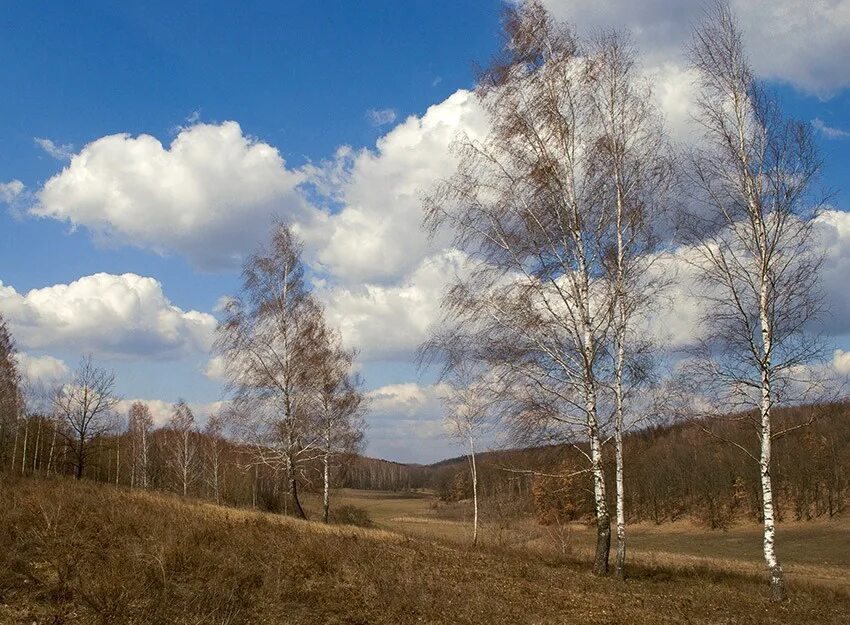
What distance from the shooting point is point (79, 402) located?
4353 centimetres

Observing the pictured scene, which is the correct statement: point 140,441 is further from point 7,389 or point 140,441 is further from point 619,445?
point 619,445

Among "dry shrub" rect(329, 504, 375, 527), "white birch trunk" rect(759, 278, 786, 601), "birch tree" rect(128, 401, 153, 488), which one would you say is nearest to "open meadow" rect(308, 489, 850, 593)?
"dry shrub" rect(329, 504, 375, 527)

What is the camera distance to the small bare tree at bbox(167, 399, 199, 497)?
5603cm

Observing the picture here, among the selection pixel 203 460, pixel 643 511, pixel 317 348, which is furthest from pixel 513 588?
pixel 643 511

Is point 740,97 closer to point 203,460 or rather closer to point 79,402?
point 79,402

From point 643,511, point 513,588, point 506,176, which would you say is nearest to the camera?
point 513,588

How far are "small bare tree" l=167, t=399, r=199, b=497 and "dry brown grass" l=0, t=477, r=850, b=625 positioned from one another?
1796 inches

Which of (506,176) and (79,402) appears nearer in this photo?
(506,176)

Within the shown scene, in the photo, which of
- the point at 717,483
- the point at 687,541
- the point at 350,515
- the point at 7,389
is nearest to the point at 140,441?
the point at 7,389

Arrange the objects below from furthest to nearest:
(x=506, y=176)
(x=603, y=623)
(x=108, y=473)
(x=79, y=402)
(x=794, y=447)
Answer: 1. (x=794, y=447)
2. (x=108, y=473)
3. (x=79, y=402)
4. (x=506, y=176)
5. (x=603, y=623)

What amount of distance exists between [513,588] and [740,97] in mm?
12057

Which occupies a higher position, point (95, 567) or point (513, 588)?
point (95, 567)

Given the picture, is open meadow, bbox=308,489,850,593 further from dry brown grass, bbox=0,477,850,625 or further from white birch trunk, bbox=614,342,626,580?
dry brown grass, bbox=0,477,850,625

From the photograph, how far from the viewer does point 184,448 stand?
184ft
